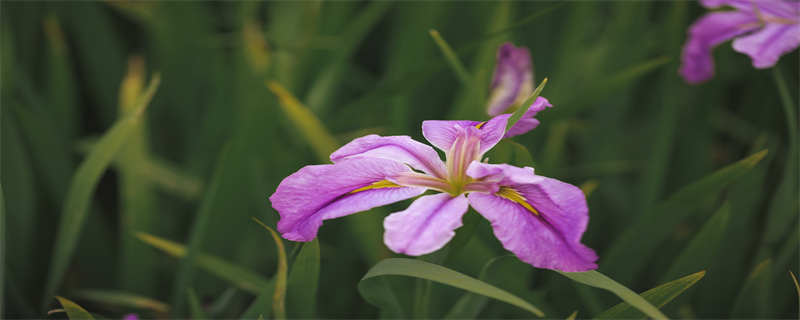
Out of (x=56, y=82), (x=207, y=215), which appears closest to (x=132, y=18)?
(x=56, y=82)

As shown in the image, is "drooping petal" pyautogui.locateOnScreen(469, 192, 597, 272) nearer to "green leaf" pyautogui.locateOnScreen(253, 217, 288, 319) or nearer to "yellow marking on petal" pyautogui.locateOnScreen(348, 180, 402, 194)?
"yellow marking on petal" pyautogui.locateOnScreen(348, 180, 402, 194)

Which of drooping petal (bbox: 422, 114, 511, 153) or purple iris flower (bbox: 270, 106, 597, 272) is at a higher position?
drooping petal (bbox: 422, 114, 511, 153)

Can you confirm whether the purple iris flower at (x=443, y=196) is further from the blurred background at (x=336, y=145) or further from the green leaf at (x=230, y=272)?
the green leaf at (x=230, y=272)

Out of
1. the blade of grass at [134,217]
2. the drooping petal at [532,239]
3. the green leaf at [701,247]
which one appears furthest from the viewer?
the blade of grass at [134,217]

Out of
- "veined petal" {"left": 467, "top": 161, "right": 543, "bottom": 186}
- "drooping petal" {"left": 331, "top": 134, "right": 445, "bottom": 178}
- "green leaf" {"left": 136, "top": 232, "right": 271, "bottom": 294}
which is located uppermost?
"drooping petal" {"left": 331, "top": 134, "right": 445, "bottom": 178}

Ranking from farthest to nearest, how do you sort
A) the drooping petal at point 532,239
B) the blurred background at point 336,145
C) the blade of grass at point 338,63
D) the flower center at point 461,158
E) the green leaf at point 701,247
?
the blade of grass at point 338,63 → the blurred background at point 336,145 → the green leaf at point 701,247 → the flower center at point 461,158 → the drooping petal at point 532,239

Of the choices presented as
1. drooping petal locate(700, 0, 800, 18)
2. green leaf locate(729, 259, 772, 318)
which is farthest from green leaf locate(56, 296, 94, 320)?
drooping petal locate(700, 0, 800, 18)

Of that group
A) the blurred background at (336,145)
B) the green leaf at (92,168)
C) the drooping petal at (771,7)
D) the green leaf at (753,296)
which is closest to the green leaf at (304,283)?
the blurred background at (336,145)

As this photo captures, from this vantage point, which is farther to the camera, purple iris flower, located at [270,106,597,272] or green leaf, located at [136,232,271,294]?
green leaf, located at [136,232,271,294]
